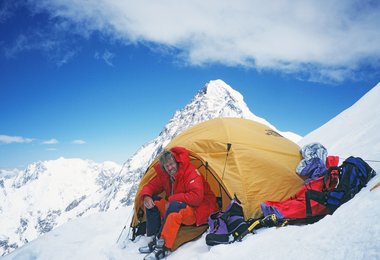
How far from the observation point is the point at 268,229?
5.38 m

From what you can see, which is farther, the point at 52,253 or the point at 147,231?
the point at 52,253

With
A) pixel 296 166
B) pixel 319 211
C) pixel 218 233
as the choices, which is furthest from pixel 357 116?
pixel 218 233

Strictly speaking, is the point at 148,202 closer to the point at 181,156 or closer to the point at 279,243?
the point at 181,156

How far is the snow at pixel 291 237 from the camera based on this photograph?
3.08 m

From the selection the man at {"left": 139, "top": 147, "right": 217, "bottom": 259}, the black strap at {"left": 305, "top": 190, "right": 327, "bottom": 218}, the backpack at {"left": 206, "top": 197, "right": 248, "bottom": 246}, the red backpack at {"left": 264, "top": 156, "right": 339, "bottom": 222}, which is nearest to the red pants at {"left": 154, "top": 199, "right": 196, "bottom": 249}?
the man at {"left": 139, "top": 147, "right": 217, "bottom": 259}

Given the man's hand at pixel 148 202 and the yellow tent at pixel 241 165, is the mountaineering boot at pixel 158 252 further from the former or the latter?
the man's hand at pixel 148 202

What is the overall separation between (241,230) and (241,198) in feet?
3.92

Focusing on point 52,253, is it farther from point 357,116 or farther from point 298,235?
point 357,116

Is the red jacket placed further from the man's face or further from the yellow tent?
the yellow tent

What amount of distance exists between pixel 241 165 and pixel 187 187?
4.52 feet

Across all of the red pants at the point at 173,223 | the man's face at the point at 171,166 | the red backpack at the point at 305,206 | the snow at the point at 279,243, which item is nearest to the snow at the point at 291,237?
the snow at the point at 279,243

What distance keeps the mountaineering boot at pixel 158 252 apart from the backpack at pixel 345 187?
2.74m

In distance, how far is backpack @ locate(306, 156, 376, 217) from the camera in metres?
5.16

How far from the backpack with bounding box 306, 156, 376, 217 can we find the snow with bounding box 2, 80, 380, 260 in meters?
0.17
